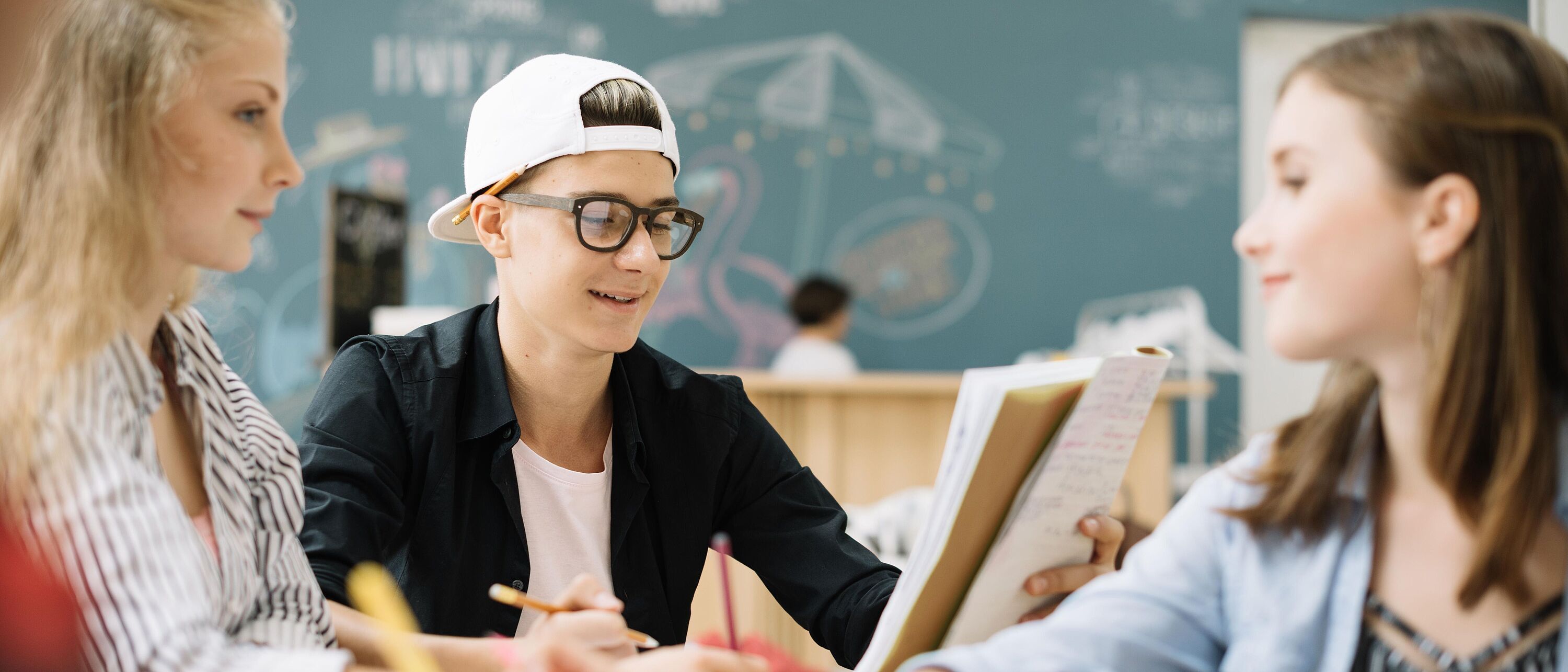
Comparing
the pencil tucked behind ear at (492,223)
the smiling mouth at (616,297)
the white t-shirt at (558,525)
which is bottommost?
the white t-shirt at (558,525)

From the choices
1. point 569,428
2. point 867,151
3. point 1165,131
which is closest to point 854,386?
point 867,151

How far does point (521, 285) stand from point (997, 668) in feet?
2.60

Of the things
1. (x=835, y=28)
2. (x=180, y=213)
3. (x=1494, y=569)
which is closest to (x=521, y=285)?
(x=180, y=213)

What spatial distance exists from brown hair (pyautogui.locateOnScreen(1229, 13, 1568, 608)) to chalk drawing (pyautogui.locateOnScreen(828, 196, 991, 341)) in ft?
15.3

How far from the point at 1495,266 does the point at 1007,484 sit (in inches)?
14.6

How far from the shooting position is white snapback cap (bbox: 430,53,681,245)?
50.9 inches

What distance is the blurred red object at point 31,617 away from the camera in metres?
0.62

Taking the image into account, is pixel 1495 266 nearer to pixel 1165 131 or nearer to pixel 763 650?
pixel 763 650

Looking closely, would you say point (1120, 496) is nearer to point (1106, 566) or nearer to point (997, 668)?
point (1106, 566)

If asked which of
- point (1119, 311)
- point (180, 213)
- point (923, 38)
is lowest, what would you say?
point (1119, 311)

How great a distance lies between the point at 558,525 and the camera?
135cm

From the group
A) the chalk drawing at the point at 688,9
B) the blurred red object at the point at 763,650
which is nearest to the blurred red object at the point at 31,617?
the blurred red object at the point at 763,650

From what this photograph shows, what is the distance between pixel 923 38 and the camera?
551 centimetres

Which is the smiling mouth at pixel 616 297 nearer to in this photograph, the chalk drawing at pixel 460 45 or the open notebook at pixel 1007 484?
the open notebook at pixel 1007 484
